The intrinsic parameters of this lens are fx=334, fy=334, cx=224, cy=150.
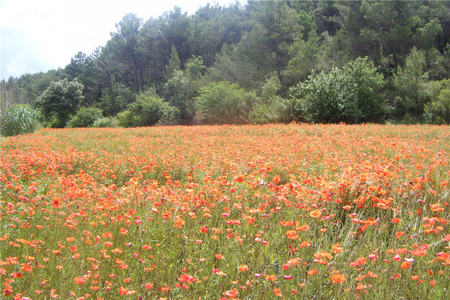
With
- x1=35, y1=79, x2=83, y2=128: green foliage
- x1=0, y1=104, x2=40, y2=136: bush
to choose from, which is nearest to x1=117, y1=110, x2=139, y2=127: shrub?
x1=35, y1=79, x2=83, y2=128: green foliage

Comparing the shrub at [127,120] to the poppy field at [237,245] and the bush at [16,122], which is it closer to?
the bush at [16,122]

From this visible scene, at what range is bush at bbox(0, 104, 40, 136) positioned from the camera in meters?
19.9

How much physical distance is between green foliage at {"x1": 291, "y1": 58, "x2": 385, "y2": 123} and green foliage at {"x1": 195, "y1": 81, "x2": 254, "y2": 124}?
5190 millimetres

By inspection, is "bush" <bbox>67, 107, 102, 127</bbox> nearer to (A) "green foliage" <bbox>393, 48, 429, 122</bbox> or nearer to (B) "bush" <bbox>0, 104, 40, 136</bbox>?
(B) "bush" <bbox>0, 104, 40, 136</bbox>

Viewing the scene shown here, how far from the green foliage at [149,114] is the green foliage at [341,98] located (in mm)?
15784

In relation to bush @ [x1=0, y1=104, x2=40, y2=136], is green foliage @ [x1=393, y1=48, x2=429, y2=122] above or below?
above

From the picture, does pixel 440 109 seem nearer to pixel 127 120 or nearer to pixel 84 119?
pixel 127 120

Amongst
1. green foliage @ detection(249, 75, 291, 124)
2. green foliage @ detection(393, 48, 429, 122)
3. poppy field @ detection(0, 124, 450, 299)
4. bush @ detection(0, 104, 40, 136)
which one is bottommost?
poppy field @ detection(0, 124, 450, 299)

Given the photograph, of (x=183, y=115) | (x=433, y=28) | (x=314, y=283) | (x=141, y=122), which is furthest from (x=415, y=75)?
(x=314, y=283)

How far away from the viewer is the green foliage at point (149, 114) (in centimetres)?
3797

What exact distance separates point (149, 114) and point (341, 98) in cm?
2203

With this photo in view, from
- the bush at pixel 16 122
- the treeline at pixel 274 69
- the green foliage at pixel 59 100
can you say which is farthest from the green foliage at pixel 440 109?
the green foliage at pixel 59 100

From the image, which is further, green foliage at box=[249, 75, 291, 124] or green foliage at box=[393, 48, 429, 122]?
green foliage at box=[393, 48, 429, 122]

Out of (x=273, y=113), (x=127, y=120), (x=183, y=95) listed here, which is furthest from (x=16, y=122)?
(x=183, y=95)
